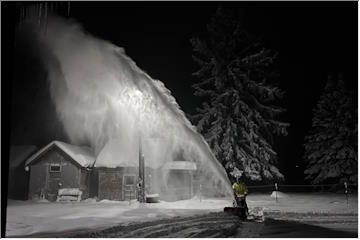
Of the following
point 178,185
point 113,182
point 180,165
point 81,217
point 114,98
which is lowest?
point 81,217

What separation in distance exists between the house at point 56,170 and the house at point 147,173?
0.86 m

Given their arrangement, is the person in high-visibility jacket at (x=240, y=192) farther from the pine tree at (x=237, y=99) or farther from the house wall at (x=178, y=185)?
the pine tree at (x=237, y=99)

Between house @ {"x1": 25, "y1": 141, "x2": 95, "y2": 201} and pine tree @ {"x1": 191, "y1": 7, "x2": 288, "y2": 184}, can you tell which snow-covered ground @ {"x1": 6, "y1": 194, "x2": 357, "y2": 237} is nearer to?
house @ {"x1": 25, "y1": 141, "x2": 95, "y2": 201}

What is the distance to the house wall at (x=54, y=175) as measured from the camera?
1981cm

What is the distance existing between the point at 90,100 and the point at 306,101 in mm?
19770

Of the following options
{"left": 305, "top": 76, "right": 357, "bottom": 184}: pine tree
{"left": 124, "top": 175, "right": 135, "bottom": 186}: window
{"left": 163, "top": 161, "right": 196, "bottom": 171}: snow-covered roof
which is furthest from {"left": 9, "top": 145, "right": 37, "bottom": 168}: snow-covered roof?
{"left": 305, "top": 76, "right": 357, "bottom": 184}: pine tree

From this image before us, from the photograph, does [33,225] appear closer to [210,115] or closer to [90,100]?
[90,100]

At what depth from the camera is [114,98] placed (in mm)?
14828

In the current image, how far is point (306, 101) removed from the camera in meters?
30.1

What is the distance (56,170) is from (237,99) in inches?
460

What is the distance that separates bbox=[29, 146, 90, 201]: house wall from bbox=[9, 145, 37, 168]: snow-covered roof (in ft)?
3.09

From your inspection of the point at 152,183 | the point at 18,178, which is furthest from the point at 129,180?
the point at 18,178

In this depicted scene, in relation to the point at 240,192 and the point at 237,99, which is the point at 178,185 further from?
the point at 240,192

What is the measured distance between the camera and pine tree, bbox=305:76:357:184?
72.5ft
